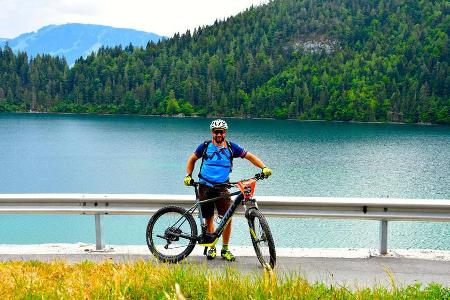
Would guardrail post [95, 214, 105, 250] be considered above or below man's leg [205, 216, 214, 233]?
below

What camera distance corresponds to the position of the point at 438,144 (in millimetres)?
90625

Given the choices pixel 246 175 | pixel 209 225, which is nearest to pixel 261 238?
pixel 209 225

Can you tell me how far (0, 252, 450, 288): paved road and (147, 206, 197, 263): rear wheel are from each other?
0.69 ft

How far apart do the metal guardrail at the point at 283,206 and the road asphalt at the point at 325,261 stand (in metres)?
0.42

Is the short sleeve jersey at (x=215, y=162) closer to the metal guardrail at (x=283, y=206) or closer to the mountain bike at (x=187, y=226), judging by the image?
the mountain bike at (x=187, y=226)

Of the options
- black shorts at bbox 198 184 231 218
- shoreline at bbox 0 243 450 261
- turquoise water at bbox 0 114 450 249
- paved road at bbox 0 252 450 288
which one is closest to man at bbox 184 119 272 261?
black shorts at bbox 198 184 231 218

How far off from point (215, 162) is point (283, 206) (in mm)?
1281

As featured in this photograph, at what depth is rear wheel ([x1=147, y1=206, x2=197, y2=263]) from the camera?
23.7 ft

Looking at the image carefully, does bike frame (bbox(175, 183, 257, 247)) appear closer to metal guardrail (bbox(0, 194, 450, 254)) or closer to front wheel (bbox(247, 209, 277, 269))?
front wheel (bbox(247, 209, 277, 269))

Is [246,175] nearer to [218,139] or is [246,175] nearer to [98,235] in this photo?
[98,235]

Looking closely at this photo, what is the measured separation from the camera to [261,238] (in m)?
6.65

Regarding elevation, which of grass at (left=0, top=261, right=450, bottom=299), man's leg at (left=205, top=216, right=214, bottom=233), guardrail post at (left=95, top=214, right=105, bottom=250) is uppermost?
grass at (left=0, top=261, right=450, bottom=299)

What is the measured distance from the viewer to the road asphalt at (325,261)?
6.46 m

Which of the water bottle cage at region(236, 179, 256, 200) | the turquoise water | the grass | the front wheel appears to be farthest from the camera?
the turquoise water
